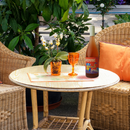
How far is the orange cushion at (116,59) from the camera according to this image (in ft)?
6.74

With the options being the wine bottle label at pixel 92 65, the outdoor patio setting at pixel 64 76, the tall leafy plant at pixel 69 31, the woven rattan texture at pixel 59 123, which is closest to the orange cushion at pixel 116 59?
the outdoor patio setting at pixel 64 76

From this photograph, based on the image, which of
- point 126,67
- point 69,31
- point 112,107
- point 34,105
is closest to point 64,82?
point 34,105

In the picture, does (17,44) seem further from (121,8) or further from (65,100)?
(121,8)

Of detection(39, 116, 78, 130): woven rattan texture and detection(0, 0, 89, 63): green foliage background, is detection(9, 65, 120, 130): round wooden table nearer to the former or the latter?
detection(39, 116, 78, 130): woven rattan texture

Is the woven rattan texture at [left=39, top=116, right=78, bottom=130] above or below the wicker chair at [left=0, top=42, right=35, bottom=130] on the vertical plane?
below

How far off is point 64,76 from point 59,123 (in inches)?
21.1

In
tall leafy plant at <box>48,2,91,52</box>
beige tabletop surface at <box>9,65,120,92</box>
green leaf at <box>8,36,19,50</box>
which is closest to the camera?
beige tabletop surface at <box>9,65,120,92</box>

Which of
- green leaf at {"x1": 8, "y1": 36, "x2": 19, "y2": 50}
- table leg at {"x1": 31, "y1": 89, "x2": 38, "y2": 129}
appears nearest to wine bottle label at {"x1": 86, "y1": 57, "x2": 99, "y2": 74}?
table leg at {"x1": 31, "y1": 89, "x2": 38, "y2": 129}

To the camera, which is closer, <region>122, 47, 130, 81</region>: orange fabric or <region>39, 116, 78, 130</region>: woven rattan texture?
<region>39, 116, 78, 130</region>: woven rattan texture

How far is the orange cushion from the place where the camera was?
2055 mm

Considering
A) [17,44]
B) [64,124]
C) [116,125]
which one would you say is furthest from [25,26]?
[116,125]

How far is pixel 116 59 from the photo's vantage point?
211cm

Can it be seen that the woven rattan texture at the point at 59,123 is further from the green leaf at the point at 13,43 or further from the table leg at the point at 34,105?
the green leaf at the point at 13,43

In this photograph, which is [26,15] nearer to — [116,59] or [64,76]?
[116,59]
